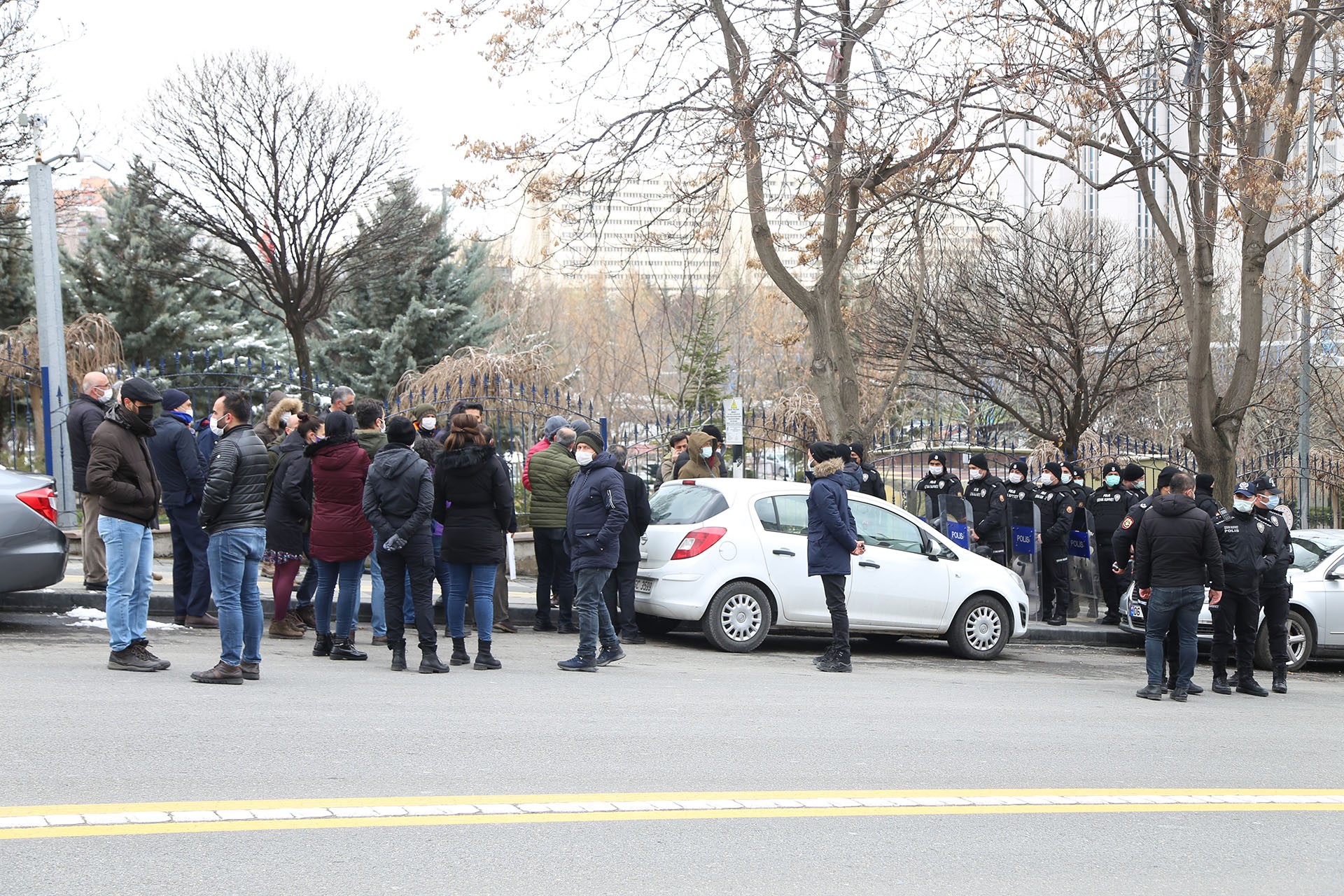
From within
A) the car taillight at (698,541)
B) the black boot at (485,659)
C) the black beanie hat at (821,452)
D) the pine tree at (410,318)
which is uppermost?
the pine tree at (410,318)

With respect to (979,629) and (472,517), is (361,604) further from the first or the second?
(979,629)

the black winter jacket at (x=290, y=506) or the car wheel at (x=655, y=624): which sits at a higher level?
the black winter jacket at (x=290, y=506)

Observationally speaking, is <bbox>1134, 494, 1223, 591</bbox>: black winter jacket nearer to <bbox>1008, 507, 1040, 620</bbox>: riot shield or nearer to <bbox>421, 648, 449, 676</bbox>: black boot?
<bbox>1008, 507, 1040, 620</bbox>: riot shield

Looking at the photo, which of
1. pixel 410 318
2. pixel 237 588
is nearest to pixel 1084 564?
pixel 237 588

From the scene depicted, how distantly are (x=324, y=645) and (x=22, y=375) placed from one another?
7984mm

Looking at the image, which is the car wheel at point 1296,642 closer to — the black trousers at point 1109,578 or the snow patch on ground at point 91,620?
the black trousers at point 1109,578

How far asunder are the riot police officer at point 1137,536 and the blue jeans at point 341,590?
6304 millimetres

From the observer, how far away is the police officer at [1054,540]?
14703 millimetres

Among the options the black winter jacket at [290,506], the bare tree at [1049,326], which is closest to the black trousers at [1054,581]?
the black winter jacket at [290,506]

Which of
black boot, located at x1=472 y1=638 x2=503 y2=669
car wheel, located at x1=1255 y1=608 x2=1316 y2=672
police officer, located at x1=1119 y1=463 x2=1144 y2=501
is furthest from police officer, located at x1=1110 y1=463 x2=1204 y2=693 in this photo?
black boot, located at x1=472 y1=638 x2=503 y2=669

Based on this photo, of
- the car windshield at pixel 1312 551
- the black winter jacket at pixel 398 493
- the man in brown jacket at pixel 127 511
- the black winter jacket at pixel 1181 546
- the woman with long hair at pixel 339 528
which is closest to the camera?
the man in brown jacket at pixel 127 511

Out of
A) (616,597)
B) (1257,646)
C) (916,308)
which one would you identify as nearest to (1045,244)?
(916,308)

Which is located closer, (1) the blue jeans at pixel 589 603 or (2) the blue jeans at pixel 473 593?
(2) the blue jeans at pixel 473 593

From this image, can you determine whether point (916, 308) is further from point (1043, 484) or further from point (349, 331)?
point (349, 331)
